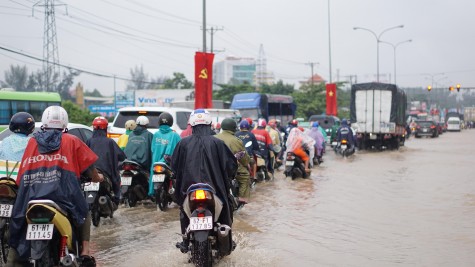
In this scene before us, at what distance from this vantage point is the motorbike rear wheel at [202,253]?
6.55m

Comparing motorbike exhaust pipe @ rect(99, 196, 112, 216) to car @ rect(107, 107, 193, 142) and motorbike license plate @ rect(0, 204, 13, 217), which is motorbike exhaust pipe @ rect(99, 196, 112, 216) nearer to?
motorbike license plate @ rect(0, 204, 13, 217)

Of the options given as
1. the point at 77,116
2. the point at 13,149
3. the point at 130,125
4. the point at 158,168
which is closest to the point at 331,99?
the point at 77,116

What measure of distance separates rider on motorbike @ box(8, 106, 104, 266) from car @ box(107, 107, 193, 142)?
900 centimetres

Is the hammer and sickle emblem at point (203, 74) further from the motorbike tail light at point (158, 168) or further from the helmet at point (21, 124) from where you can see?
the helmet at point (21, 124)

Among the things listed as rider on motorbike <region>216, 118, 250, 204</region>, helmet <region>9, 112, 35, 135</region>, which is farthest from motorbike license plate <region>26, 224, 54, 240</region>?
rider on motorbike <region>216, 118, 250, 204</region>

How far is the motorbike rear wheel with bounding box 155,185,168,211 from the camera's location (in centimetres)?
1095

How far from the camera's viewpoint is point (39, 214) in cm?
522

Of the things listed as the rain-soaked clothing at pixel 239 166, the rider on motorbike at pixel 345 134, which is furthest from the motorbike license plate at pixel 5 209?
the rider on motorbike at pixel 345 134

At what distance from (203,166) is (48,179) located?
1793mm

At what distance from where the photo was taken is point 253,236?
9.60m

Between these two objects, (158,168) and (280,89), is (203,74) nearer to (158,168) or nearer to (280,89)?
(158,168)

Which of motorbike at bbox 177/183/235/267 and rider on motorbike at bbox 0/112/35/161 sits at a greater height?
rider on motorbike at bbox 0/112/35/161

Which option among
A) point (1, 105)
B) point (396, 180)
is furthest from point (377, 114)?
point (1, 105)

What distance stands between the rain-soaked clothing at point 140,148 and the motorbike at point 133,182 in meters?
0.12
